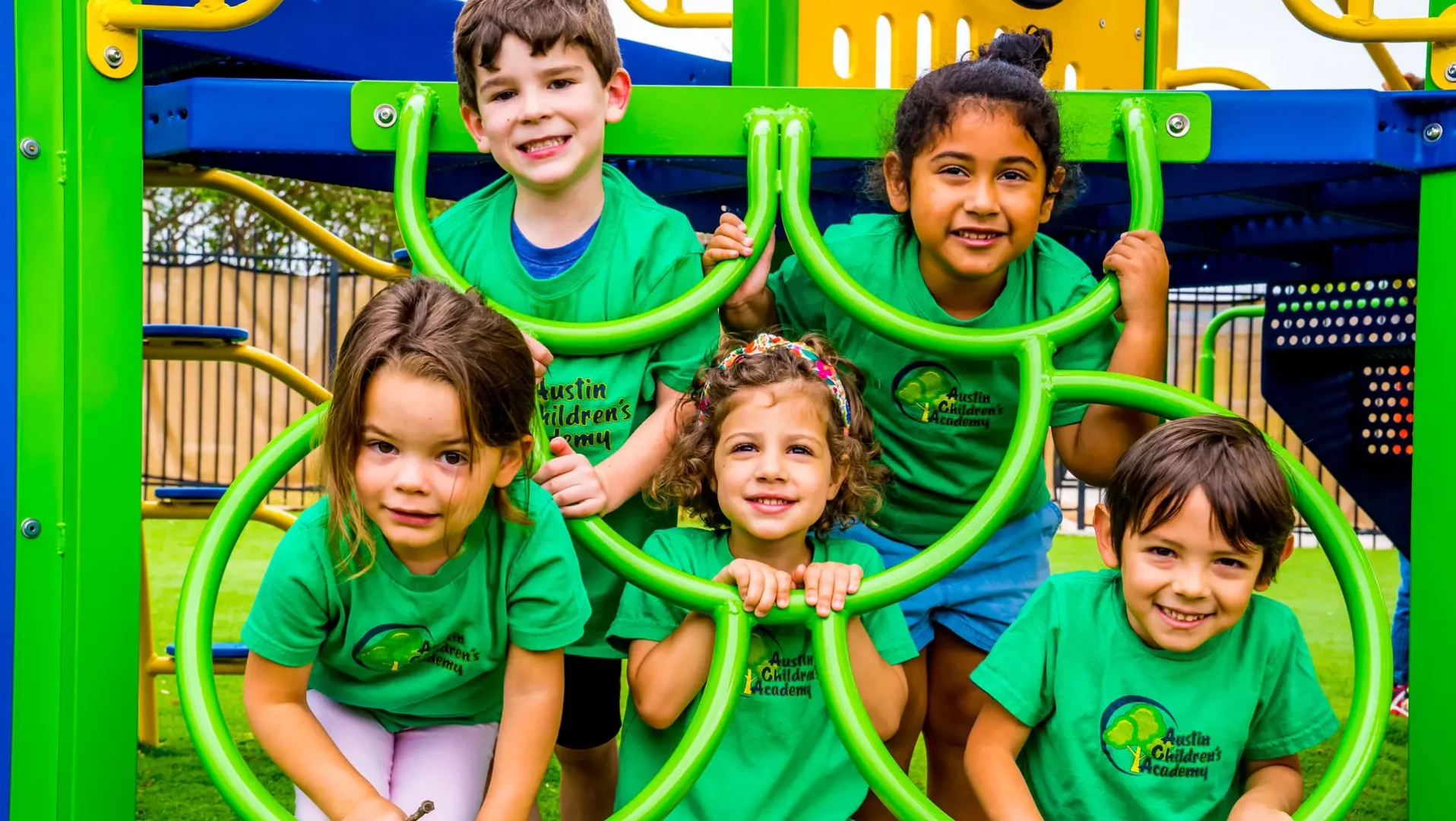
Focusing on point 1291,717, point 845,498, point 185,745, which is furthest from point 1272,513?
point 185,745

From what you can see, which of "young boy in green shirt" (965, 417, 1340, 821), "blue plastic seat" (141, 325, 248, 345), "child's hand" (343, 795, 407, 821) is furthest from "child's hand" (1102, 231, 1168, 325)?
"blue plastic seat" (141, 325, 248, 345)

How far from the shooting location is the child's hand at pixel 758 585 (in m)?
1.94

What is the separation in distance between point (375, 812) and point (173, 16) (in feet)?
4.13

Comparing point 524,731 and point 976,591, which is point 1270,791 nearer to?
point 976,591

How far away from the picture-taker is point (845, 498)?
215cm

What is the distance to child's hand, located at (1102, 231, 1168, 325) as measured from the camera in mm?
2162

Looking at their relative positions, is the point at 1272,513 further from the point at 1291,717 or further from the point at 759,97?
the point at 759,97

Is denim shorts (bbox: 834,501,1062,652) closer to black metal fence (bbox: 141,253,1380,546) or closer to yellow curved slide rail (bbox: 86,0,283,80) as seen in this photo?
yellow curved slide rail (bbox: 86,0,283,80)

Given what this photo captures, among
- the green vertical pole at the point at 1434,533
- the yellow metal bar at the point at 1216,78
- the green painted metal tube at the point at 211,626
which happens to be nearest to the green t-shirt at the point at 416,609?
the green painted metal tube at the point at 211,626

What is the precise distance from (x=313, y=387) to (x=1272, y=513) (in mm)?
2725

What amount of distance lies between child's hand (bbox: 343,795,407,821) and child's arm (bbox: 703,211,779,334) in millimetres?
946

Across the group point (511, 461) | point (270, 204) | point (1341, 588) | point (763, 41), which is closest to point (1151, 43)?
point (763, 41)

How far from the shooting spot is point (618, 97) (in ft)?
7.37

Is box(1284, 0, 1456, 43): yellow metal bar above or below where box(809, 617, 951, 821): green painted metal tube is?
above
